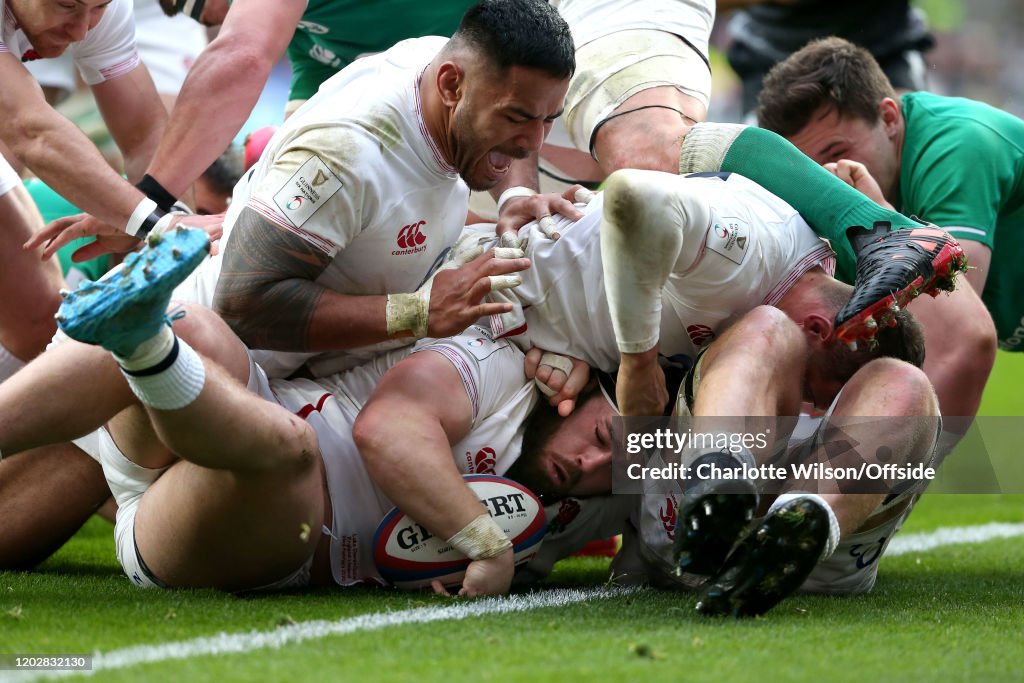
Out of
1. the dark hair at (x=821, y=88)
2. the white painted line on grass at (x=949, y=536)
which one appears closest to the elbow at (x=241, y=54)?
the dark hair at (x=821, y=88)

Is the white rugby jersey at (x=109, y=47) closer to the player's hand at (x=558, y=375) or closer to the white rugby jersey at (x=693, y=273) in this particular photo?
the white rugby jersey at (x=693, y=273)

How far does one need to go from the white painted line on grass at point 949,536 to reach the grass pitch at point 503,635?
3.43 ft

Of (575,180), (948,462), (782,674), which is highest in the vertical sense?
(782,674)

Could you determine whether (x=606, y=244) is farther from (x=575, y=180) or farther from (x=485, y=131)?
(x=575, y=180)

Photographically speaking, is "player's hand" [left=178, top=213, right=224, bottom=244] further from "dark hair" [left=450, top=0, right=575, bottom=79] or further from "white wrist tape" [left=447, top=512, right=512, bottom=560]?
"white wrist tape" [left=447, top=512, right=512, bottom=560]

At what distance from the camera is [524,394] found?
3.44 meters

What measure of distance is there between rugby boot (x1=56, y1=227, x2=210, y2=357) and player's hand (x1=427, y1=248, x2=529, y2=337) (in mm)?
835

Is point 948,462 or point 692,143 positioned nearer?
point 692,143

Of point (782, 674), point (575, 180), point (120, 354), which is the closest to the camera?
point (782, 674)

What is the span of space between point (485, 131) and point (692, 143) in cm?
81

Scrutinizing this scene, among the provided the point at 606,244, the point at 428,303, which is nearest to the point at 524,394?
the point at 428,303

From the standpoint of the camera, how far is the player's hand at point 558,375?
11.2ft

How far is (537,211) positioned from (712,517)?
50.9 inches

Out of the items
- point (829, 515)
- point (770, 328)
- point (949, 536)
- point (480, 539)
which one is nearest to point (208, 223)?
point (480, 539)
